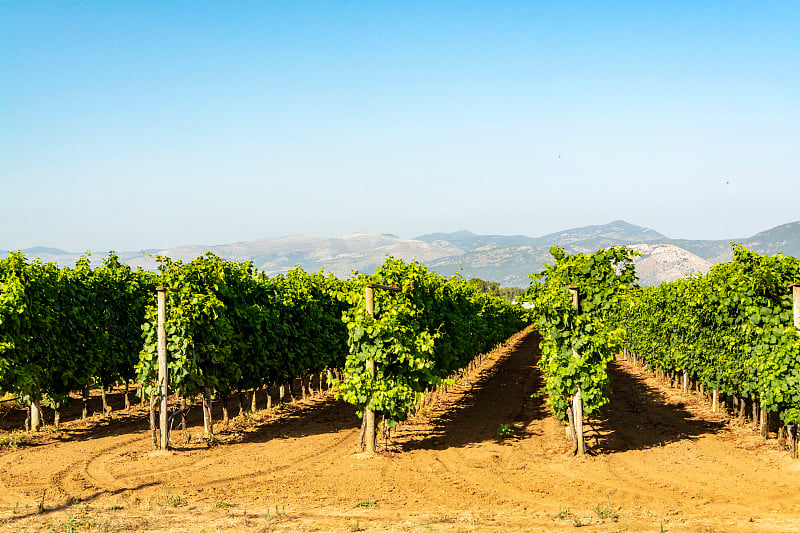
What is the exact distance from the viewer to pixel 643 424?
20.6 meters

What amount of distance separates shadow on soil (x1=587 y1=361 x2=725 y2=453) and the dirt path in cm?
10

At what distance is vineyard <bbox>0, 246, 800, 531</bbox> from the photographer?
38.7 feet

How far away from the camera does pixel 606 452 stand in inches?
647

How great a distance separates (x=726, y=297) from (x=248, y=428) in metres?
15.7

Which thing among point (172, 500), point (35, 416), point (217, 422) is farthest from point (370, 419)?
point (35, 416)

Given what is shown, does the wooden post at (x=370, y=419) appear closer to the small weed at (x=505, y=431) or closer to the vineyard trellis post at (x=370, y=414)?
the vineyard trellis post at (x=370, y=414)

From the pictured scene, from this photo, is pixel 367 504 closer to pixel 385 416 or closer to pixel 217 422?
pixel 385 416

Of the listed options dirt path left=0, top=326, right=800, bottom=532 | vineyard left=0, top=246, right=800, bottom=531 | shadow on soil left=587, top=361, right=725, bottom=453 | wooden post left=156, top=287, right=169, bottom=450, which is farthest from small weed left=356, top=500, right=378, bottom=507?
shadow on soil left=587, top=361, right=725, bottom=453

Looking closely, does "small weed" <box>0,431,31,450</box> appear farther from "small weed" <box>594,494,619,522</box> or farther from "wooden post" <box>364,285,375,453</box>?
"small weed" <box>594,494,619,522</box>

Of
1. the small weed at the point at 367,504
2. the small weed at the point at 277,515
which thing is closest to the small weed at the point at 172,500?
the small weed at the point at 277,515

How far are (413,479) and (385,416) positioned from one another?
8.75 feet

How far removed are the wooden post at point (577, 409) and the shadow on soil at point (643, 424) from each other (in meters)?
1.08

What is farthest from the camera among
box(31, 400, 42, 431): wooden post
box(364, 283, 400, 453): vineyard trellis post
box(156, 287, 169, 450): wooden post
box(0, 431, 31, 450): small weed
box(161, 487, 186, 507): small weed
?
box(31, 400, 42, 431): wooden post

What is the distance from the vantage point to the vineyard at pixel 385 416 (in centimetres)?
1180
